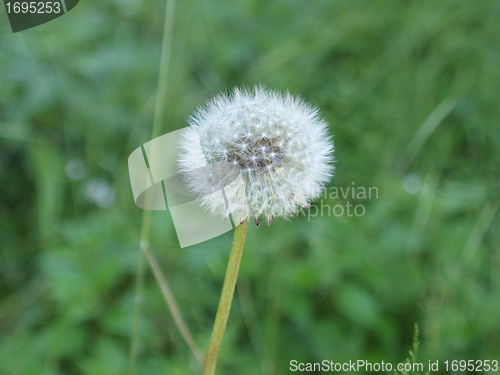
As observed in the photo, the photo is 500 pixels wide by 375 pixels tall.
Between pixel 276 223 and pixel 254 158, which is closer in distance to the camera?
pixel 254 158

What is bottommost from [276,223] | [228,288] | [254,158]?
[228,288]

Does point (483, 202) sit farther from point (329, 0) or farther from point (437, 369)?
point (329, 0)

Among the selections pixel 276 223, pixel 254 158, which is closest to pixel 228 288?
pixel 254 158

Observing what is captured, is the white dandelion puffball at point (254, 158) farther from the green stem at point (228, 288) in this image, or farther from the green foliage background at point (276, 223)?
the green foliage background at point (276, 223)

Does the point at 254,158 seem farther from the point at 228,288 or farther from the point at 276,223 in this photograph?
the point at 276,223

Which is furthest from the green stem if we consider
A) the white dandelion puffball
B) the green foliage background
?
the green foliage background

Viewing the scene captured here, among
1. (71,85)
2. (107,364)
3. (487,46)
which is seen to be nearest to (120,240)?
(107,364)
